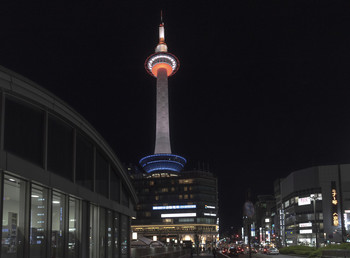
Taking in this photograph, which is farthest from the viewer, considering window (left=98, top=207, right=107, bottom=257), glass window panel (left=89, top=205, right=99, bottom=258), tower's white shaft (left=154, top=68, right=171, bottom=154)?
tower's white shaft (left=154, top=68, right=171, bottom=154)

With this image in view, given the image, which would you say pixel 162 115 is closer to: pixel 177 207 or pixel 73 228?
pixel 177 207

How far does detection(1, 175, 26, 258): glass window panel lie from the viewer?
45.9 ft

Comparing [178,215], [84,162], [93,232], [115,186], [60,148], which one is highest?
[60,148]

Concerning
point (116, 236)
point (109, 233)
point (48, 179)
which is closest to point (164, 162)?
point (116, 236)

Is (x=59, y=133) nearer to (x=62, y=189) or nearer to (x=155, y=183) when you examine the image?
(x=62, y=189)

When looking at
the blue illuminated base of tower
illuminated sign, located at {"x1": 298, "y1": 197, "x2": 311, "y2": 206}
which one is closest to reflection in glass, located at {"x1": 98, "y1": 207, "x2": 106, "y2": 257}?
illuminated sign, located at {"x1": 298, "y1": 197, "x2": 311, "y2": 206}

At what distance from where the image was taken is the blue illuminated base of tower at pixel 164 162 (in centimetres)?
18630

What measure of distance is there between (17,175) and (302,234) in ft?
443

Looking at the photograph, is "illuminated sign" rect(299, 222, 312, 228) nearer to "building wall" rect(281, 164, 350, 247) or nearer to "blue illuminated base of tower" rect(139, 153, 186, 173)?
"building wall" rect(281, 164, 350, 247)

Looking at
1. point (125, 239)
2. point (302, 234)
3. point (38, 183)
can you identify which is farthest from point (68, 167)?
point (302, 234)

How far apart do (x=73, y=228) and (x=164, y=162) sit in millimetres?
168053

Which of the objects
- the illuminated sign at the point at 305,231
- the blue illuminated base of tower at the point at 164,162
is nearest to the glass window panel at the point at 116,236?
the illuminated sign at the point at 305,231

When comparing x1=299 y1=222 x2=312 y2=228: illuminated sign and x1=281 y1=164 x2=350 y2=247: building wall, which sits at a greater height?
x1=281 y1=164 x2=350 y2=247: building wall

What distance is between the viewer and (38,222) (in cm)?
1606
